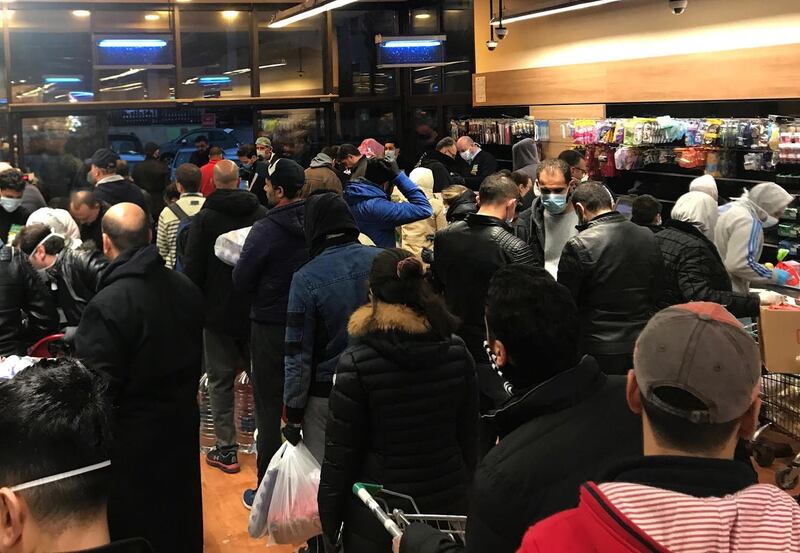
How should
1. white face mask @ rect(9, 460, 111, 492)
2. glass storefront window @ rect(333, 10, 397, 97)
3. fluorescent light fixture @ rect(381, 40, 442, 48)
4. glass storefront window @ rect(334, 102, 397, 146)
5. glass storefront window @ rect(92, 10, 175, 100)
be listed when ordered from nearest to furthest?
white face mask @ rect(9, 460, 111, 492), glass storefront window @ rect(92, 10, 175, 100), fluorescent light fixture @ rect(381, 40, 442, 48), glass storefront window @ rect(333, 10, 397, 97), glass storefront window @ rect(334, 102, 397, 146)

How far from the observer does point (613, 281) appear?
411cm

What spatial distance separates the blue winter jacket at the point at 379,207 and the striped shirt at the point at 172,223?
125cm

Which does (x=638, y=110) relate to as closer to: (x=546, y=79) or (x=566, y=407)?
(x=546, y=79)

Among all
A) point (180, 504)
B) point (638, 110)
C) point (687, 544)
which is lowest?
point (180, 504)

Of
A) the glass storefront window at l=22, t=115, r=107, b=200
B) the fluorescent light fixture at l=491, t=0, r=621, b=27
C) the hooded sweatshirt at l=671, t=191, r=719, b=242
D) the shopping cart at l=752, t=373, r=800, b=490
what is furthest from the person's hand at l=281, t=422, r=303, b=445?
the glass storefront window at l=22, t=115, r=107, b=200

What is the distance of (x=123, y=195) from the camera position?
679 centimetres

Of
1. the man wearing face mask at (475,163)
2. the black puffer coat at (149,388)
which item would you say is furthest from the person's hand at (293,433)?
the man wearing face mask at (475,163)

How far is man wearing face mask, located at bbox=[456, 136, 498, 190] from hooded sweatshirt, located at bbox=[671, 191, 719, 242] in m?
4.53

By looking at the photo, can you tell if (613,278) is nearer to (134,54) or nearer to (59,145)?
(134,54)

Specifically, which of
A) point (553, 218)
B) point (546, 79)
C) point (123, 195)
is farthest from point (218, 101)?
point (553, 218)

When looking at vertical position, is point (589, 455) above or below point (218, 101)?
below

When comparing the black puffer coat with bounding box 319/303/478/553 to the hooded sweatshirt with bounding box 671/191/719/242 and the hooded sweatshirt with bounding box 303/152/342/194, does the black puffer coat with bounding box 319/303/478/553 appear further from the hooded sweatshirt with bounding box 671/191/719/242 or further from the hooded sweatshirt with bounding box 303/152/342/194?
the hooded sweatshirt with bounding box 671/191/719/242

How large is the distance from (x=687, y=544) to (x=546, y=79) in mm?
10129

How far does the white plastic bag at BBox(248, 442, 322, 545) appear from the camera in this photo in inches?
134
